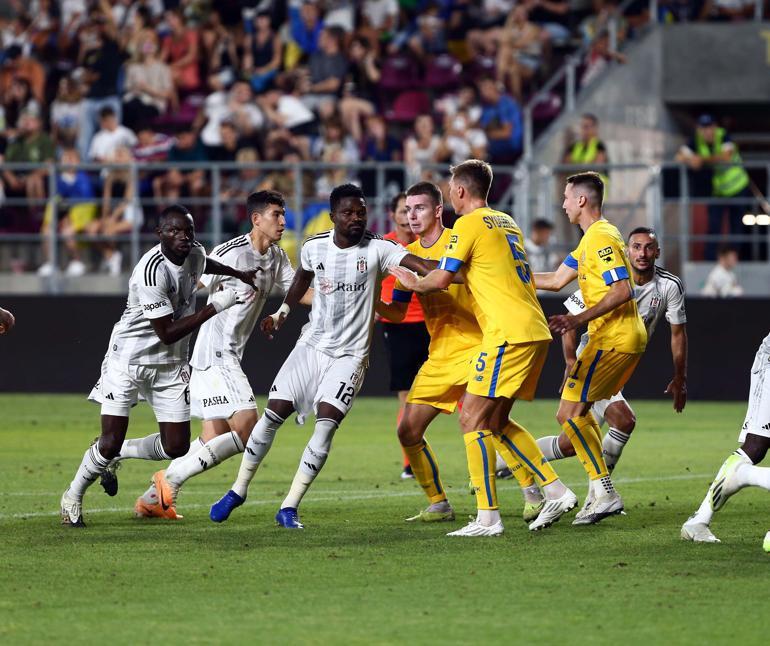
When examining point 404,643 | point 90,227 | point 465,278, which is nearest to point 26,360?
point 90,227

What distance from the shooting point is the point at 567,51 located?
23.8 m

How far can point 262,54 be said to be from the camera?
2430cm

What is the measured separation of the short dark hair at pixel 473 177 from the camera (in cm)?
864

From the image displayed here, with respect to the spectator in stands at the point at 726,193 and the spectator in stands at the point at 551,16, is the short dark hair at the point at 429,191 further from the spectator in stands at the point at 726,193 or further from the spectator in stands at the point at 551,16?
the spectator in stands at the point at 551,16

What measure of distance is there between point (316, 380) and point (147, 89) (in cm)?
1582

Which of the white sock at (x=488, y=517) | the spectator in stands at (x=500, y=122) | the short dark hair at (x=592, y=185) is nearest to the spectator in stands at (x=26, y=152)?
the spectator in stands at (x=500, y=122)

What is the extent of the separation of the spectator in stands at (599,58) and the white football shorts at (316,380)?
14.5 metres

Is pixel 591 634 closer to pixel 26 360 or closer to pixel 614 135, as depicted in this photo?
pixel 26 360

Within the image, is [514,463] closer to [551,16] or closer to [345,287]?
[345,287]

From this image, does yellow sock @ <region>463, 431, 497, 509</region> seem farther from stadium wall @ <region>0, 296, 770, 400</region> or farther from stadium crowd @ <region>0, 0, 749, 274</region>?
stadium crowd @ <region>0, 0, 749, 274</region>

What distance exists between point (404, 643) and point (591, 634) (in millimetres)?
751

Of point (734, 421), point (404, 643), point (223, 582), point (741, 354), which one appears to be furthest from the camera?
point (741, 354)

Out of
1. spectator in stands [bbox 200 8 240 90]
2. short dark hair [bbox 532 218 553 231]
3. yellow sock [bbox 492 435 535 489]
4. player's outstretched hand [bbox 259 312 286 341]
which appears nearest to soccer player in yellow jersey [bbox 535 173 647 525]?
yellow sock [bbox 492 435 535 489]

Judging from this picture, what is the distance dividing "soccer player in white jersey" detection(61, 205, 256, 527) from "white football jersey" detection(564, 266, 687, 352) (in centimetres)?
280
